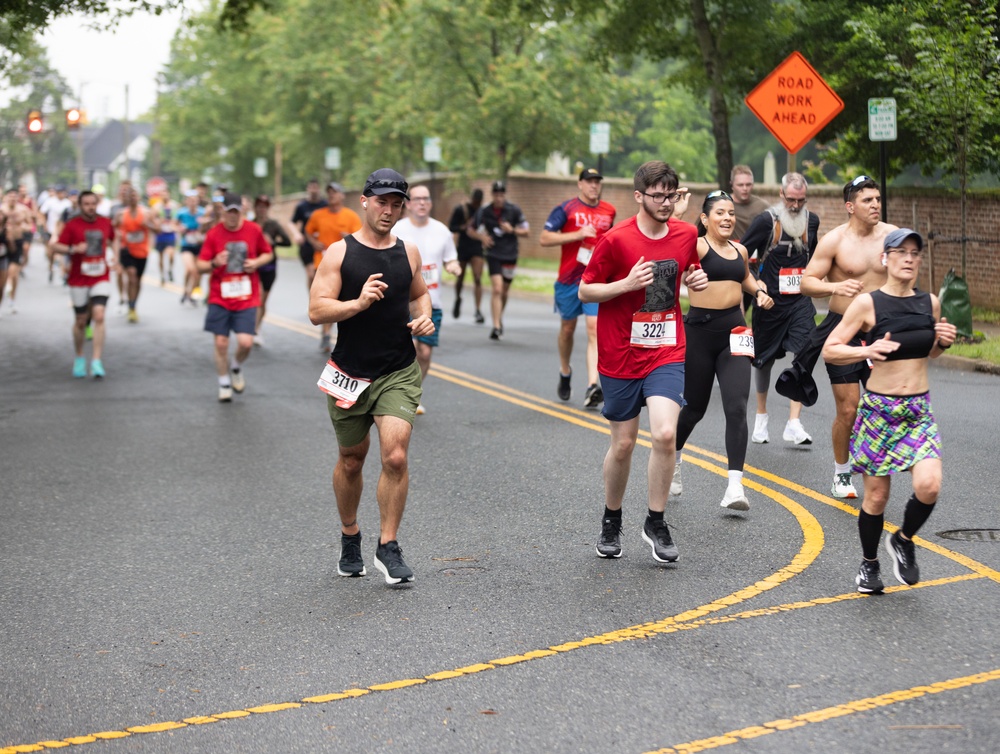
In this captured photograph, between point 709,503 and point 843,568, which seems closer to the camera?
point 843,568

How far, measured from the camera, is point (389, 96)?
39875 mm

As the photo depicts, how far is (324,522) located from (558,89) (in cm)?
2767

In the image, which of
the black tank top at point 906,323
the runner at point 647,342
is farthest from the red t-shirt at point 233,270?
the black tank top at point 906,323

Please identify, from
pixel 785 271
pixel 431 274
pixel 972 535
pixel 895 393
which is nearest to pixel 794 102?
pixel 431 274

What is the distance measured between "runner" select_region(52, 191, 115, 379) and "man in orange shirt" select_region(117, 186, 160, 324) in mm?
5969

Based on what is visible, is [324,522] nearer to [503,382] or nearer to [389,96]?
[503,382]

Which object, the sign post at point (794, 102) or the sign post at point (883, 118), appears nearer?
the sign post at point (883, 118)

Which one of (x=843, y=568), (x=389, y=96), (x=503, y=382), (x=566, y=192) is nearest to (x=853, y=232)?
(x=843, y=568)

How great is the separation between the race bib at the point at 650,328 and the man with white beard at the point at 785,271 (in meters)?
3.12

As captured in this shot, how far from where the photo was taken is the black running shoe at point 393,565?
6.85 meters

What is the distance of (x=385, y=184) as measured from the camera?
22.1 feet

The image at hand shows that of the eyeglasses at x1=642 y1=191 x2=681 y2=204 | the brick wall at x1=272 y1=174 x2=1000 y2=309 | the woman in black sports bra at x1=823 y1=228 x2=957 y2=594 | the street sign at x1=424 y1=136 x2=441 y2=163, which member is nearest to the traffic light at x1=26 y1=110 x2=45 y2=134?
the street sign at x1=424 y1=136 x2=441 y2=163

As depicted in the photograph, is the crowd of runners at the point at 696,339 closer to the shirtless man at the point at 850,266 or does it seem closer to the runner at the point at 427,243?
the shirtless man at the point at 850,266

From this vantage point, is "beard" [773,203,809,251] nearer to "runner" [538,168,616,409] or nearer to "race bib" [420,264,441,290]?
"runner" [538,168,616,409]
